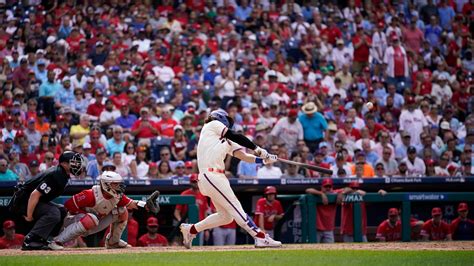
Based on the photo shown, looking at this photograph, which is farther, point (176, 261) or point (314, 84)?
point (314, 84)

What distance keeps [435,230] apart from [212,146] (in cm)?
526

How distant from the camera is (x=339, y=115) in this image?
19.0 meters

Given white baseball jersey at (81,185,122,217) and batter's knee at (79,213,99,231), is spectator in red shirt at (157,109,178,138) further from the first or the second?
batter's knee at (79,213,99,231)

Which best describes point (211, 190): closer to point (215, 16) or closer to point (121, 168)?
point (121, 168)

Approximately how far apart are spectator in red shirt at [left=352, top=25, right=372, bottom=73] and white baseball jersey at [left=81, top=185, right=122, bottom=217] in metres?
10.9

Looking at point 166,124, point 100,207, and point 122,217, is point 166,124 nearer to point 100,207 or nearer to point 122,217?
point 122,217

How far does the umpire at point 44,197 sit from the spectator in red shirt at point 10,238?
1.75 meters

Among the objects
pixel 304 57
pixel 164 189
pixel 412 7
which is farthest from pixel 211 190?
pixel 412 7

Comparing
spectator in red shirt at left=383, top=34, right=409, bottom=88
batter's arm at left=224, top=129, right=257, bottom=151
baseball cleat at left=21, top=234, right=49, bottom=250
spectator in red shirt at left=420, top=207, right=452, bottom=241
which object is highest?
spectator in red shirt at left=383, top=34, right=409, bottom=88

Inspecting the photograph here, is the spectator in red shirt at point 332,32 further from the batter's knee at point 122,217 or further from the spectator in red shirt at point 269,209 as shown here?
the batter's knee at point 122,217

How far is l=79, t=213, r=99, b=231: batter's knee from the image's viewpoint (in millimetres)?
11453

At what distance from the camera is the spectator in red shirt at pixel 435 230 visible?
1529cm

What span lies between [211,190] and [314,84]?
9.06m

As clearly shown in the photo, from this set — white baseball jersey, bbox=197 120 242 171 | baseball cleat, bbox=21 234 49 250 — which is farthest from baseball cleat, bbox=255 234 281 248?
baseball cleat, bbox=21 234 49 250
